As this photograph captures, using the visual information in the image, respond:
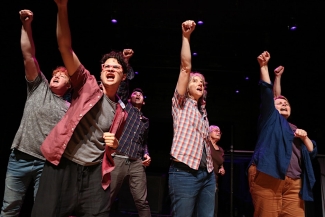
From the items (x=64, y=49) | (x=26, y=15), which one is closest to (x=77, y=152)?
(x=64, y=49)

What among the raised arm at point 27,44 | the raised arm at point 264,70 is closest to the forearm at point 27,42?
the raised arm at point 27,44

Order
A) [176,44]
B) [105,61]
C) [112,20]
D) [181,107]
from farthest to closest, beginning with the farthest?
[176,44] < [112,20] < [181,107] < [105,61]

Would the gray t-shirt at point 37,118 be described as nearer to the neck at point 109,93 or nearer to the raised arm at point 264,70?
the neck at point 109,93

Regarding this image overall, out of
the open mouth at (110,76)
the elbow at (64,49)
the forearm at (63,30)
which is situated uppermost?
the forearm at (63,30)

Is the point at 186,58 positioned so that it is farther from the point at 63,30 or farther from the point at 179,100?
the point at 63,30

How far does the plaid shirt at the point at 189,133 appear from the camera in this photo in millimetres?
1900

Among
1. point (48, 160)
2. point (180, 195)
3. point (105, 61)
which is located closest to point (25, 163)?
point (48, 160)

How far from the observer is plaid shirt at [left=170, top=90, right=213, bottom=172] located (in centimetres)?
190

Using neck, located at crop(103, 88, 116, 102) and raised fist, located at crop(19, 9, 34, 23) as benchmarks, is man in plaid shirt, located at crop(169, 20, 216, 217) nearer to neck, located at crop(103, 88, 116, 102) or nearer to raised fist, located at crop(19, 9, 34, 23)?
neck, located at crop(103, 88, 116, 102)

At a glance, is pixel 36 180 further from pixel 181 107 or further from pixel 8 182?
pixel 181 107

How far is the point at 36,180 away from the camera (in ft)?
7.02

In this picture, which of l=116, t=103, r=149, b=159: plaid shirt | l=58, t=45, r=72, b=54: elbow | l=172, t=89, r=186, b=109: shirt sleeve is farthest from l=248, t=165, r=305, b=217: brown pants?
l=58, t=45, r=72, b=54: elbow

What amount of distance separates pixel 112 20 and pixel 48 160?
4.53m

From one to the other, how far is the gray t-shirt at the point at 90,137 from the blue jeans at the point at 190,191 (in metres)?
0.57
